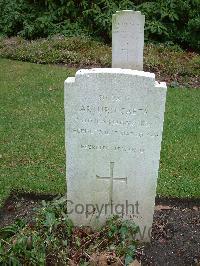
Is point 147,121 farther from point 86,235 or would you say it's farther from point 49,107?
point 49,107

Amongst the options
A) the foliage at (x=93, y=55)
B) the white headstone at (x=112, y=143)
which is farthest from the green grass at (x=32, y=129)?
the white headstone at (x=112, y=143)

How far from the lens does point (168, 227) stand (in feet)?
15.5

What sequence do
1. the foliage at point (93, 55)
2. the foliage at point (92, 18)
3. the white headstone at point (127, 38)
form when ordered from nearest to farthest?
the white headstone at point (127, 38)
the foliage at point (93, 55)
the foliage at point (92, 18)

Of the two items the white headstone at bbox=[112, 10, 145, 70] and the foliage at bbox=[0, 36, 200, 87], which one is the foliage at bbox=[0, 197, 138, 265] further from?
the foliage at bbox=[0, 36, 200, 87]

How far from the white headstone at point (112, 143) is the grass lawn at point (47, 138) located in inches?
42.4

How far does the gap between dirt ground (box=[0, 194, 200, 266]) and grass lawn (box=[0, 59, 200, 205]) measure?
14cm

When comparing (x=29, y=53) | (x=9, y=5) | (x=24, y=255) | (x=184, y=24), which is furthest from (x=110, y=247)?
(x=9, y=5)

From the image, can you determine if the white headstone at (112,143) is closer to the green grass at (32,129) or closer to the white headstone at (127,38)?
the green grass at (32,129)

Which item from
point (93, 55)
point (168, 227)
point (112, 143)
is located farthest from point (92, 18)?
point (112, 143)

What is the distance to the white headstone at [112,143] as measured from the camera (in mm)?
3838

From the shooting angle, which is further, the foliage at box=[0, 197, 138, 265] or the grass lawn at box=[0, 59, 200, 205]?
the grass lawn at box=[0, 59, 200, 205]

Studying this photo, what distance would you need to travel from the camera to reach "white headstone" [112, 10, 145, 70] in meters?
5.06

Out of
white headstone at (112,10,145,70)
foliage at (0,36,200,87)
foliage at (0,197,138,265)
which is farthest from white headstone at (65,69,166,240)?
foliage at (0,36,200,87)

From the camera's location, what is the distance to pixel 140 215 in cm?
441
